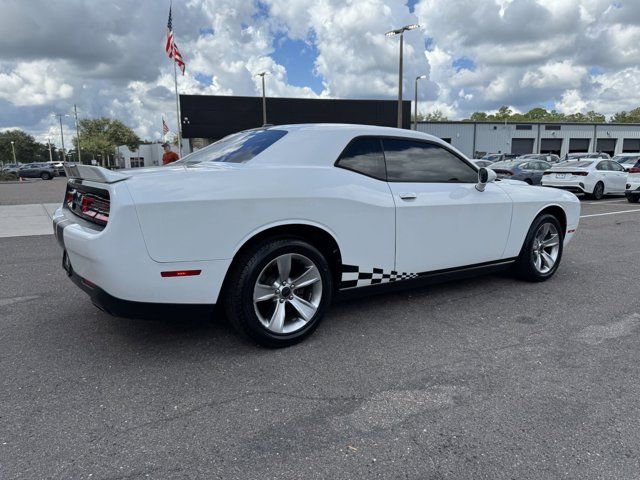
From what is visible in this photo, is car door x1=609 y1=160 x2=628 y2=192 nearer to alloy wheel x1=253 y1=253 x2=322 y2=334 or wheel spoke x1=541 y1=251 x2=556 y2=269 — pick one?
wheel spoke x1=541 y1=251 x2=556 y2=269

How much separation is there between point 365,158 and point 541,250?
2.67m

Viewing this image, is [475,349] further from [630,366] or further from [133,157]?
[133,157]

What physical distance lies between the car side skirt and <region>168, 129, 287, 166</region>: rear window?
3.71ft

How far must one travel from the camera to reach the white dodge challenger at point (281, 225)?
2783mm

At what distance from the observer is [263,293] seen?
10.6 feet

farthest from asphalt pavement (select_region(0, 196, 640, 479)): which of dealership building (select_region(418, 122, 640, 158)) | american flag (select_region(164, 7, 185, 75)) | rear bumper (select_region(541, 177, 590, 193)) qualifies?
dealership building (select_region(418, 122, 640, 158))

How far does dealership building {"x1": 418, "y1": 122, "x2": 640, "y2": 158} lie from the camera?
60.5m

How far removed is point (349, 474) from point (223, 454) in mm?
614

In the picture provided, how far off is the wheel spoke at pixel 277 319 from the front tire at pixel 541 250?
114 inches

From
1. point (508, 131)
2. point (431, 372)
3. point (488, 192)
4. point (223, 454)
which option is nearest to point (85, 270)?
point (223, 454)

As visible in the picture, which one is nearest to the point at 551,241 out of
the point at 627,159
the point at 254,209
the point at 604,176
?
the point at 254,209

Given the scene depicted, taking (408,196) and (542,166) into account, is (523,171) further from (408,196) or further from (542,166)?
(408,196)

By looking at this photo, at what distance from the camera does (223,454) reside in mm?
2191

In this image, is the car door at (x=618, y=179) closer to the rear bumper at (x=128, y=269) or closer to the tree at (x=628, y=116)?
the rear bumper at (x=128, y=269)
